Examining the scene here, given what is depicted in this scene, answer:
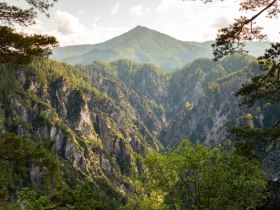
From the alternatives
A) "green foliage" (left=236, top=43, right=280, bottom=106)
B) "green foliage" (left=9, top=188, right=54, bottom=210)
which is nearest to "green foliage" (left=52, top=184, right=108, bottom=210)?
"green foliage" (left=9, top=188, right=54, bottom=210)

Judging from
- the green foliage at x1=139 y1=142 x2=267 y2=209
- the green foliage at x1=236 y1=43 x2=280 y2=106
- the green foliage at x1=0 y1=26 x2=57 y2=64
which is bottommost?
the green foliage at x1=139 y1=142 x2=267 y2=209

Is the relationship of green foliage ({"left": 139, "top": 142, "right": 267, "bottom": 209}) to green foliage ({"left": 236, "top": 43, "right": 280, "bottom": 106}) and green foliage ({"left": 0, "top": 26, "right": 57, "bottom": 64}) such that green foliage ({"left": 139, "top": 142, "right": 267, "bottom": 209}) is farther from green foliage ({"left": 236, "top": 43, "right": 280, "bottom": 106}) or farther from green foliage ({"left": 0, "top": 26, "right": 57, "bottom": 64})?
green foliage ({"left": 0, "top": 26, "right": 57, "bottom": 64})

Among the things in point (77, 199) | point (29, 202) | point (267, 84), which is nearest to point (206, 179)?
point (267, 84)

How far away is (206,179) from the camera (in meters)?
30.2

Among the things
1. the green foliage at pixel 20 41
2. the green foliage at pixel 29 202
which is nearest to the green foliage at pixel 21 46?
the green foliage at pixel 20 41

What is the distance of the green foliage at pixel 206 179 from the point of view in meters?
28.2

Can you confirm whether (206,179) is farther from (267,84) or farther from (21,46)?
(21,46)

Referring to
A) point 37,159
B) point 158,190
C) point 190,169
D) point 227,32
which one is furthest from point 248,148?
point 37,159

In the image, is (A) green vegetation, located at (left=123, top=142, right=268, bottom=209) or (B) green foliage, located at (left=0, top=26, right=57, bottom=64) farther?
(A) green vegetation, located at (left=123, top=142, right=268, bottom=209)

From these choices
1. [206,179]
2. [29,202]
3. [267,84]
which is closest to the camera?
[29,202]

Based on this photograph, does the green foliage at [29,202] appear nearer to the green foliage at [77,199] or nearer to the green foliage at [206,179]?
the green foliage at [77,199]

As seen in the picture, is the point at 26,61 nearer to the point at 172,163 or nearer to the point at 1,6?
the point at 1,6

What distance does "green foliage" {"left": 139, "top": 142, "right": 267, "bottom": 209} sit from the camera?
92.5 ft

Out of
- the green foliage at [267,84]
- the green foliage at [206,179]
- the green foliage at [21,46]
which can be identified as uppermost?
the green foliage at [21,46]
